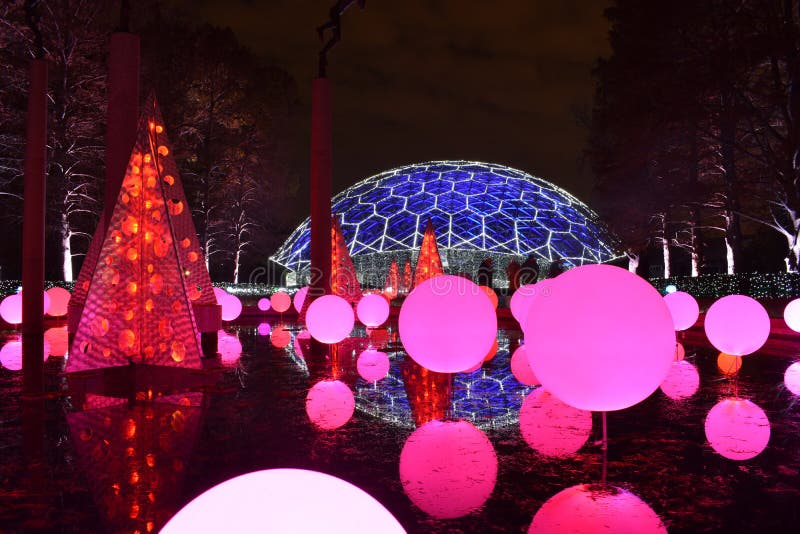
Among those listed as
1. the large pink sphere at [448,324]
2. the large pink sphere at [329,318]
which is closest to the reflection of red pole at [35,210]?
the large pink sphere at [329,318]

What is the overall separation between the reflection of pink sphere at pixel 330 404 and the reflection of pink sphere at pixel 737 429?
3228 mm

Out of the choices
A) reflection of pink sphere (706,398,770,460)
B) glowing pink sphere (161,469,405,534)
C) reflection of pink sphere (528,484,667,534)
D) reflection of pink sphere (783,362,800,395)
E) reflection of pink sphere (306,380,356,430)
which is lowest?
reflection of pink sphere (528,484,667,534)

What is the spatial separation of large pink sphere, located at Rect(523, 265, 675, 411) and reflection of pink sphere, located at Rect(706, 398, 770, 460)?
915 millimetres

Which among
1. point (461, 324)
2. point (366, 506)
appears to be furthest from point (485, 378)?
point (366, 506)

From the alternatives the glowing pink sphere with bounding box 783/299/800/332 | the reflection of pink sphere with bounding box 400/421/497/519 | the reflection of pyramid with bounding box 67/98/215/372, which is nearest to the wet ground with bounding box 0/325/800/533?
the reflection of pink sphere with bounding box 400/421/497/519

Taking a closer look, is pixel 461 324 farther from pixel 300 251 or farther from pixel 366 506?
pixel 300 251

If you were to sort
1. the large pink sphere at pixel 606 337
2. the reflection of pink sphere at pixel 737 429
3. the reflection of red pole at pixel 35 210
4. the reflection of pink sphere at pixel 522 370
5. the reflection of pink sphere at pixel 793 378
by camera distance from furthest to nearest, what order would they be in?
1. the reflection of red pole at pixel 35 210
2. the reflection of pink sphere at pixel 522 370
3. the reflection of pink sphere at pixel 793 378
4. the reflection of pink sphere at pixel 737 429
5. the large pink sphere at pixel 606 337

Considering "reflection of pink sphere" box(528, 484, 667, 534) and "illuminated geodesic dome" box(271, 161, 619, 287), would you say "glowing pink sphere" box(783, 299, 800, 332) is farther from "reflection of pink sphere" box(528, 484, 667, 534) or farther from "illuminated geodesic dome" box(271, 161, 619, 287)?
"illuminated geodesic dome" box(271, 161, 619, 287)

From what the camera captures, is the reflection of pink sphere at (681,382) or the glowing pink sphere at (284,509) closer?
the glowing pink sphere at (284,509)

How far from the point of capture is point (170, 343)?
793cm

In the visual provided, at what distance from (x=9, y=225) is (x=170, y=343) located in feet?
65.0

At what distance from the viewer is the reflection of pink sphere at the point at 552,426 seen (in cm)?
490

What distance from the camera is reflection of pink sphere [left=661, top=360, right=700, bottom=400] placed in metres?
7.25

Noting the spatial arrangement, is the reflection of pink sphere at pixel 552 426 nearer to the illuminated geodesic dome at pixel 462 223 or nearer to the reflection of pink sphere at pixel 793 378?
the reflection of pink sphere at pixel 793 378
